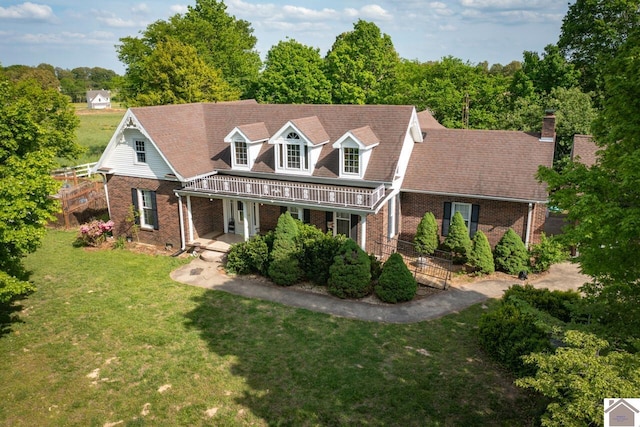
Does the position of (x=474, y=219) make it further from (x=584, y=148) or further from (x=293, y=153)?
(x=293, y=153)

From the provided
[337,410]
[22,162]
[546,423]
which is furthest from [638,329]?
[22,162]

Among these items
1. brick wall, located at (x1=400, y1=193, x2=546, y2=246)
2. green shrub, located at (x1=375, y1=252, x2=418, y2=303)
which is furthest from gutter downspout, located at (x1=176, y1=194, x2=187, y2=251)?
brick wall, located at (x1=400, y1=193, x2=546, y2=246)

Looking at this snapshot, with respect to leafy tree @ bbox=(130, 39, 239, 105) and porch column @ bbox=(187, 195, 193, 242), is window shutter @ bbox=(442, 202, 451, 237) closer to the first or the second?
porch column @ bbox=(187, 195, 193, 242)

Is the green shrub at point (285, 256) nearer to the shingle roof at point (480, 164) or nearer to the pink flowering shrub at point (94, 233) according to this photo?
the shingle roof at point (480, 164)

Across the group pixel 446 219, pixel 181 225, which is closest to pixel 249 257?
pixel 181 225

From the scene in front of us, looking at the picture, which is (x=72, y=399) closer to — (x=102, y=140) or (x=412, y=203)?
(x=412, y=203)

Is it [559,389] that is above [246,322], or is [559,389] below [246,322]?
above
